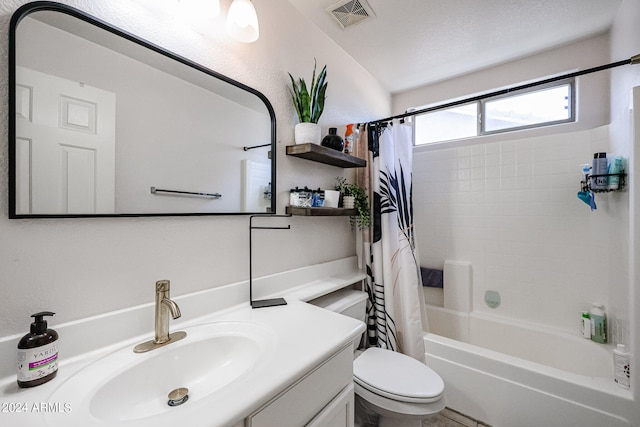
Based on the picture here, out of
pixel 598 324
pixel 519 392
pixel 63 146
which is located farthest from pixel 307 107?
pixel 598 324

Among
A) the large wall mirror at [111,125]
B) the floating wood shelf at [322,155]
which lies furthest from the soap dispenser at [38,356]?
the floating wood shelf at [322,155]

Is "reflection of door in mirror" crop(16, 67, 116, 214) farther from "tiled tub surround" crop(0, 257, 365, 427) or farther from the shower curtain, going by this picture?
the shower curtain

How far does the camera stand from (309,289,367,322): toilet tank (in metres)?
1.46

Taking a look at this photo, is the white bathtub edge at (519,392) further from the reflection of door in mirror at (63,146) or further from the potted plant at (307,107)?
the reflection of door in mirror at (63,146)

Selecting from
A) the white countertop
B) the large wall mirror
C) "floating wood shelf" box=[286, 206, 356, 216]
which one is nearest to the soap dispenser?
the white countertop

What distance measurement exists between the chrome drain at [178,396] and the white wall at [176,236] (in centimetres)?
32

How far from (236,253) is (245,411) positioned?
0.70 metres

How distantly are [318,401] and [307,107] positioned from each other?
131cm

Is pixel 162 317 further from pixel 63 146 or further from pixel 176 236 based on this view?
pixel 63 146

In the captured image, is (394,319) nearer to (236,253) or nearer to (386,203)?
(386,203)

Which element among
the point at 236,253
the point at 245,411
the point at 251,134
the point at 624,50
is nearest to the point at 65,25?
the point at 251,134

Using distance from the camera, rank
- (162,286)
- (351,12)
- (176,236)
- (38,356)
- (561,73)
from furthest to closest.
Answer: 1. (561,73)
2. (351,12)
3. (176,236)
4. (162,286)
5. (38,356)

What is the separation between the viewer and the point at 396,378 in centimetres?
122

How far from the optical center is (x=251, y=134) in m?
1.22
